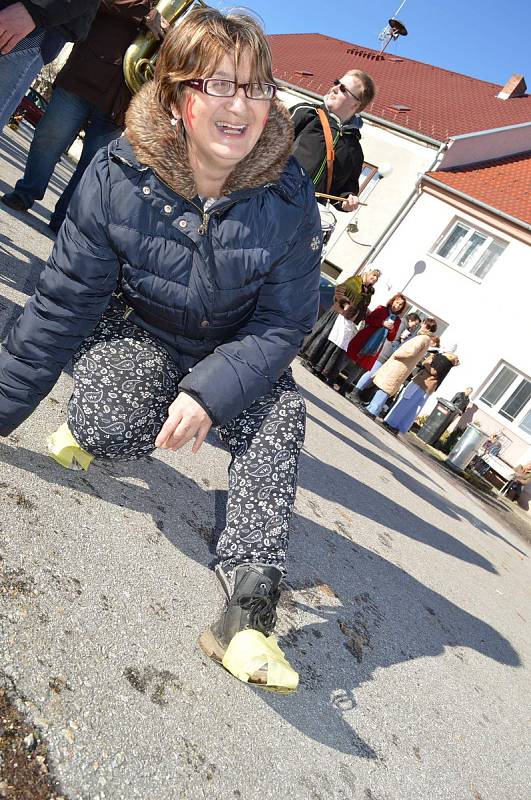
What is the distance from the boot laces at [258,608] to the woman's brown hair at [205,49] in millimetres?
1512

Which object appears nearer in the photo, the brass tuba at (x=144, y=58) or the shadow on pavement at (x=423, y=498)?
the brass tuba at (x=144, y=58)

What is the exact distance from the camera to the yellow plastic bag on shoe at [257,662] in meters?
1.47

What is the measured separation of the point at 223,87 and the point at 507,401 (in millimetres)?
14331

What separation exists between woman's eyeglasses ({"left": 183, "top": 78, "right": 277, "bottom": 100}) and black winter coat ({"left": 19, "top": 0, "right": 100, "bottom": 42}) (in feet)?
4.06

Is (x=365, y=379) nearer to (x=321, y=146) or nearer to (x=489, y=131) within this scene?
(x=321, y=146)

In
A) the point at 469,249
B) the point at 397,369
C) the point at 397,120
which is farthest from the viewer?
the point at 397,120

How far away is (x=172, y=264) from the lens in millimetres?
1858

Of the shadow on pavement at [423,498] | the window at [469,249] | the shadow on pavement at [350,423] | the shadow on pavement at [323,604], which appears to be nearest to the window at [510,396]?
the window at [469,249]

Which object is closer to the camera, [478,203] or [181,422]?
[181,422]

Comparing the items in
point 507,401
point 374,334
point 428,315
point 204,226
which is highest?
point 428,315

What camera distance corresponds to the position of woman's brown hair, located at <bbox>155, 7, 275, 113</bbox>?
1.72 metres

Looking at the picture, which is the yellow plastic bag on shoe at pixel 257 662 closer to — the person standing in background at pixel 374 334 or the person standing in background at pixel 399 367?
the person standing in background at pixel 374 334

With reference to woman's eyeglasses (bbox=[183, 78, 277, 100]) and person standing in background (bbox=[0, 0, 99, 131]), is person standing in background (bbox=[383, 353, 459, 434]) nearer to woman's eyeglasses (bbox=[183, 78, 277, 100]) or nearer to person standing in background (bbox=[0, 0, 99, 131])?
person standing in background (bbox=[0, 0, 99, 131])

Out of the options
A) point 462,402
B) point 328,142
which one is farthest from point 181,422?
point 462,402
